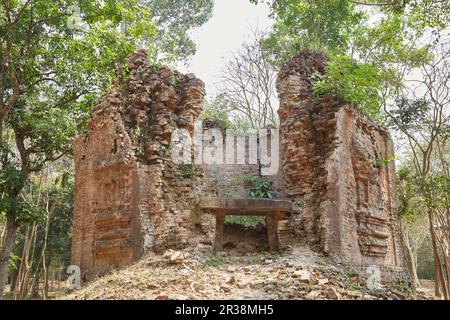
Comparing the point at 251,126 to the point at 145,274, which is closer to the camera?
the point at 145,274

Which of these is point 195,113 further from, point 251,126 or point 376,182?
point 251,126

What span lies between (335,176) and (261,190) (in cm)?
247

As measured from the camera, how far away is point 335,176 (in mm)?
9594

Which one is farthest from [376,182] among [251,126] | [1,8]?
[251,126]

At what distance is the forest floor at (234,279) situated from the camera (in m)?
6.75

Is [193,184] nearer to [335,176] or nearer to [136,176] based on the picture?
[136,176]

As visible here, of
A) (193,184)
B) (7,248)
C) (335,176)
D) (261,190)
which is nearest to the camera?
(335,176)

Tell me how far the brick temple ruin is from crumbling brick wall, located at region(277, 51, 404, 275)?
0.02 m

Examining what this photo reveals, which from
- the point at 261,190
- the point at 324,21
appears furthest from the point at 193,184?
the point at 324,21

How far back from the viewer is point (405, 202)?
603 inches

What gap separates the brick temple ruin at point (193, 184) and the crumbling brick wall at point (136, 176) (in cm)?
2

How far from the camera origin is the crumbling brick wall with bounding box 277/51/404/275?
9.43 m

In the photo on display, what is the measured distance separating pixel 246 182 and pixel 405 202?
659 cm
